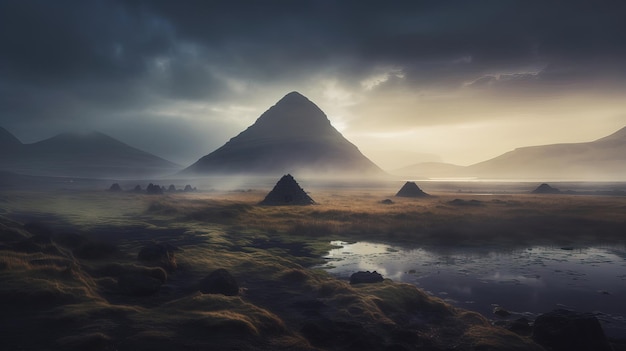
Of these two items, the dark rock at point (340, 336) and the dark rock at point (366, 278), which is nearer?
the dark rock at point (340, 336)

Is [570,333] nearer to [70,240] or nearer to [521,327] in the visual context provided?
[521,327]

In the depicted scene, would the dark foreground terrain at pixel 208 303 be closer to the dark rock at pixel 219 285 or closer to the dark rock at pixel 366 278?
the dark rock at pixel 219 285

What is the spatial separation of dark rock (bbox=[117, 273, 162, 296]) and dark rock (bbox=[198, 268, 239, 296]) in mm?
3410

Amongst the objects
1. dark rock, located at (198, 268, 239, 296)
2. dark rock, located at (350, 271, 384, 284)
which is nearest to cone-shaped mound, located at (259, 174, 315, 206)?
dark rock, located at (350, 271, 384, 284)

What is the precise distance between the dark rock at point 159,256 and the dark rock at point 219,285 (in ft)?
23.8

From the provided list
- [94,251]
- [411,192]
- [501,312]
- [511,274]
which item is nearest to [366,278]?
[501,312]

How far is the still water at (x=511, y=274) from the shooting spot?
1026 inches

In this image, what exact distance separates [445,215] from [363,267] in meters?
39.9

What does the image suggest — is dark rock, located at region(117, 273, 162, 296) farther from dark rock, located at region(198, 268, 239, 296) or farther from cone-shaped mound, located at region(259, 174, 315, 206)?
cone-shaped mound, located at region(259, 174, 315, 206)

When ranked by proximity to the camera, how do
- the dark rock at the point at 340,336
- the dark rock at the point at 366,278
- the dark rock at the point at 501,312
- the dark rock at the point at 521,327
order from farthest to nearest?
the dark rock at the point at 366,278, the dark rock at the point at 501,312, the dark rock at the point at 521,327, the dark rock at the point at 340,336

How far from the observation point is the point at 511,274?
34.3 meters

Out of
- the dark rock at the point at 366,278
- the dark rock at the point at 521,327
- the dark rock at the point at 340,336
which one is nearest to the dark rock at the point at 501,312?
the dark rock at the point at 521,327

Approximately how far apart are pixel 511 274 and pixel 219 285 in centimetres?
2799

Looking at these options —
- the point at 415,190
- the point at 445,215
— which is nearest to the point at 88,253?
Result: the point at 445,215
